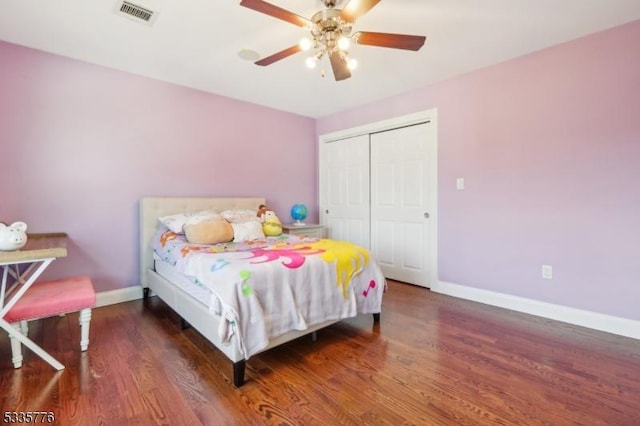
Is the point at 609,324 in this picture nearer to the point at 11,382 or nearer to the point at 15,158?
the point at 11,382

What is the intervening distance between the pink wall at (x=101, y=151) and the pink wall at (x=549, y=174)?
2786mm

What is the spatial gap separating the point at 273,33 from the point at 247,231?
1.83 meters

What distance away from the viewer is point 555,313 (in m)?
2.71

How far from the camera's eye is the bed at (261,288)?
1765mm

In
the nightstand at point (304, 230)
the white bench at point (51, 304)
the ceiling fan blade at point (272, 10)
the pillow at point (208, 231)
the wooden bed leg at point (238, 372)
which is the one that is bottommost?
the wooden bed leg at point (238, 372)

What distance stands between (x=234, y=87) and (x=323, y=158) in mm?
1814

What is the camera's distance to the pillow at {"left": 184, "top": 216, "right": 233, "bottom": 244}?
275 cm

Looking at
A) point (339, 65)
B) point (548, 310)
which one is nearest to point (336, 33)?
point (339, 65)

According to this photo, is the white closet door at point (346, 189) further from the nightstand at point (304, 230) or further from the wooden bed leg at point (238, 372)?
the wooden bed leg at point (238, 372)

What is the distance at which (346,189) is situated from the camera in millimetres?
4582

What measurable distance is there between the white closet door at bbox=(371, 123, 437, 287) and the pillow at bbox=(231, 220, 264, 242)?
176 cm

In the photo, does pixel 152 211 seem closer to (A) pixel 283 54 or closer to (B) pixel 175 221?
(B) pixel 175 221

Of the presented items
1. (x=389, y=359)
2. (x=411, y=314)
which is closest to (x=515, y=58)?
(x=411, y=314)

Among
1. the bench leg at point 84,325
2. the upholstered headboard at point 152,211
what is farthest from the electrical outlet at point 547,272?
the bench leg at point 84,325
